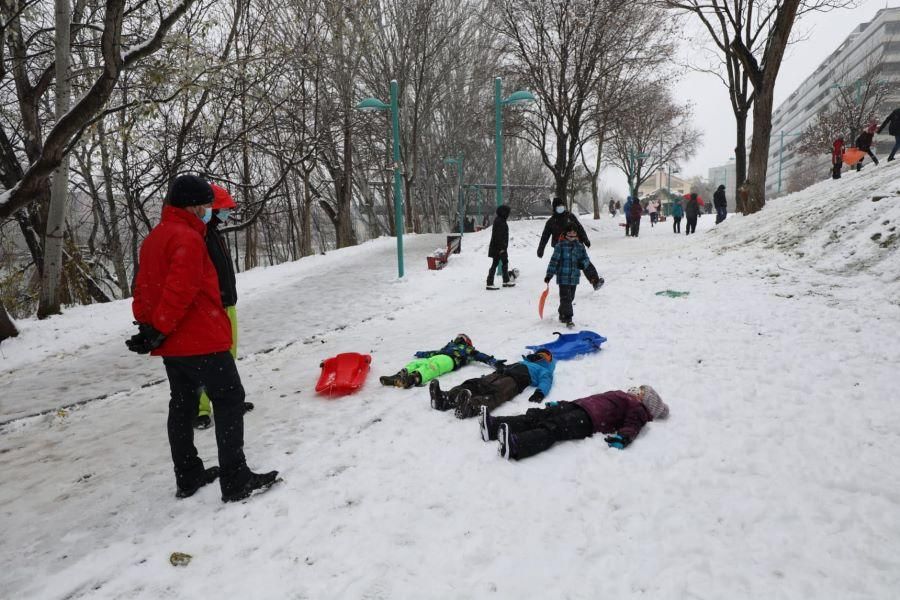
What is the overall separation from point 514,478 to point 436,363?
2.29m

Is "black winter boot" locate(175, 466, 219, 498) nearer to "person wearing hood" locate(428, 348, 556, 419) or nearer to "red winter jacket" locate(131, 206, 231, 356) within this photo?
"red winter jacket" locate(131, 206, 231, 356)

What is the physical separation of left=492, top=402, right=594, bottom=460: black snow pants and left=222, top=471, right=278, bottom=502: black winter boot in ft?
5.55

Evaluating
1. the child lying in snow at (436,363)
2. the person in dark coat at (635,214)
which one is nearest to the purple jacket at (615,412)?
the child lying in snow at (436,363)

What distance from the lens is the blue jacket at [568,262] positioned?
716 cm

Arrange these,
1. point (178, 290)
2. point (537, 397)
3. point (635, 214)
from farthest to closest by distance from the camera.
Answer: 1. point (635, 214)
2. point (537, 397)
3. point (178, 290)

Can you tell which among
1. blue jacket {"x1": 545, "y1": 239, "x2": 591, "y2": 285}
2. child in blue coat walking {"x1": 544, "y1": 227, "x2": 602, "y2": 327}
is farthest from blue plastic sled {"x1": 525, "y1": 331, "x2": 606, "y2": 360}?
blue jacket {"x1": 545, "y1": 239, "x2": 591, "y2": 285}

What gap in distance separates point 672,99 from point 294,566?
3775cm

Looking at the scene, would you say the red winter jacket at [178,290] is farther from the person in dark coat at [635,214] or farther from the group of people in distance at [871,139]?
the person in dark coat at [635,214]

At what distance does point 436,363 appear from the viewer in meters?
5.39

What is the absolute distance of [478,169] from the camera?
1437 inches

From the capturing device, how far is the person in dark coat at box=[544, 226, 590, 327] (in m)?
7.16

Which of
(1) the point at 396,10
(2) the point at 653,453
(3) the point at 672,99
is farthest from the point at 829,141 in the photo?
(2) the point at 653,453

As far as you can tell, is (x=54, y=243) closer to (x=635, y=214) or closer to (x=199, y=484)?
(x=199, y=484)

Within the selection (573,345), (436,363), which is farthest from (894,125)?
(436,363)
